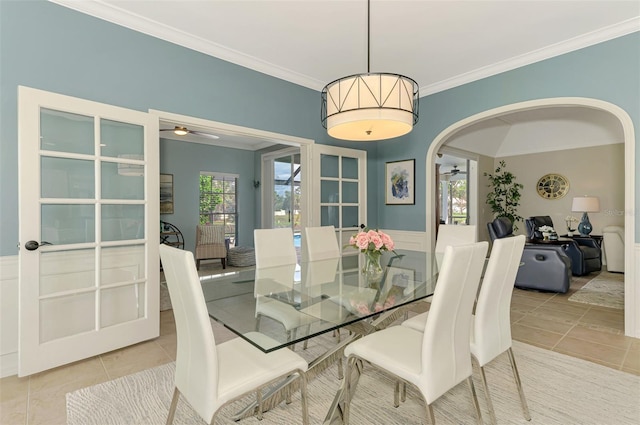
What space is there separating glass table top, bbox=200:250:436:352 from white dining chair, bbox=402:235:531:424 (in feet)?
1.05

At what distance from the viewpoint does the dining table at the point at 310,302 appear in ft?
4.70

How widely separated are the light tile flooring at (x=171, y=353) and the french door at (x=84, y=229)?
0.11m

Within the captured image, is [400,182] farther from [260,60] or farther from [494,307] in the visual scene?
[494,307]

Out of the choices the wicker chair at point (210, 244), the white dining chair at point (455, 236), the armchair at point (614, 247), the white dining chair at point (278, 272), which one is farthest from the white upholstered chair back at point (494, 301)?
the armchair at point (614, 247)

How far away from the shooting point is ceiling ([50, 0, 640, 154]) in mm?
2475

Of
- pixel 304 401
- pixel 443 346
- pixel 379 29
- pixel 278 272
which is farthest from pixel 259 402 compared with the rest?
pixel 379 29

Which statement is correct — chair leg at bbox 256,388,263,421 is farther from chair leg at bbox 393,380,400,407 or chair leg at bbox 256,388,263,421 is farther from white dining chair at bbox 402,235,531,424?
white dining chair at bbox 402,235,531,424

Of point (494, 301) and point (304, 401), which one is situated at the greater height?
point (494, 301)

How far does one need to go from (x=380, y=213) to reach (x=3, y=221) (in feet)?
13.5

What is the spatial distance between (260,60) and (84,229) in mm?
2326

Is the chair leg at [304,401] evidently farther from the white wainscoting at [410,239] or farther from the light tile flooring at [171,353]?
the white wainscoting at [410,239]

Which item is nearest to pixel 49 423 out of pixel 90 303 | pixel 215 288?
pixel 90 303

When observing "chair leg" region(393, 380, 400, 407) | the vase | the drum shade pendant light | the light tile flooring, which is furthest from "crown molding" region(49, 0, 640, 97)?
"chair leg" region(393, 380, 400, 407)

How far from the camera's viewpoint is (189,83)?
2.98 meters
